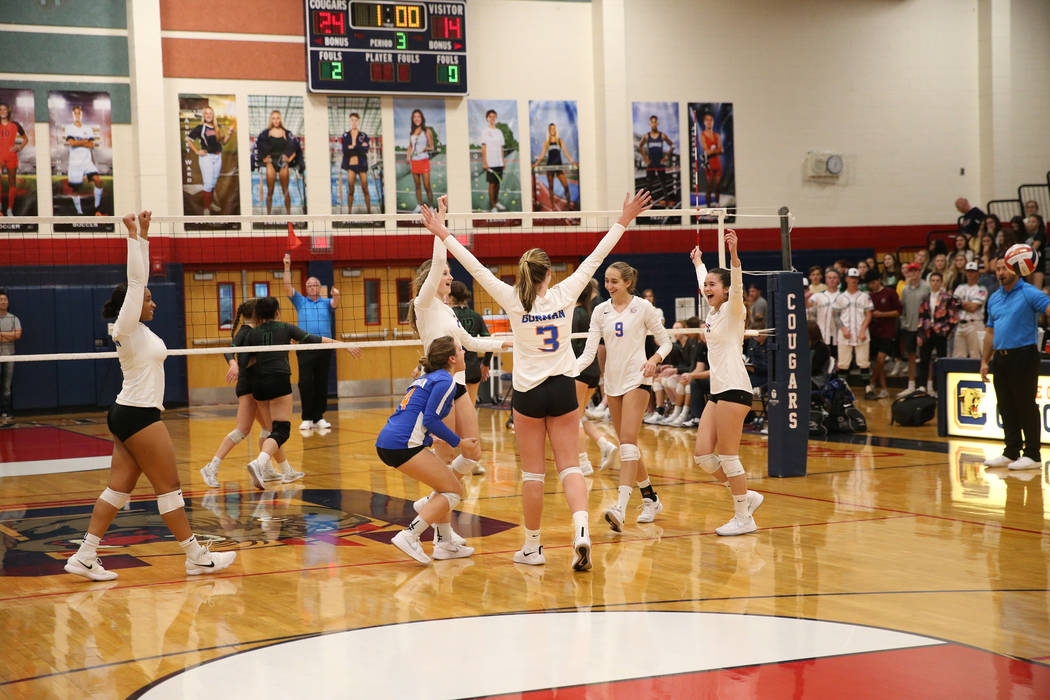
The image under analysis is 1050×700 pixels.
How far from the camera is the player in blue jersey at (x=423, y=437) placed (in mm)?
5875

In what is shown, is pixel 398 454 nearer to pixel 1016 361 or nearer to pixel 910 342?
pixel 1016 361

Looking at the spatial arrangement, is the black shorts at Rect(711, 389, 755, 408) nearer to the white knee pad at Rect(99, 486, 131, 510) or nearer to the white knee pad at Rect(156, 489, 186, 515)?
the white knee pad at Rect(156, 489, 186, 515)

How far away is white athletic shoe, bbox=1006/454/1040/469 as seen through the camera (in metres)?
8.93

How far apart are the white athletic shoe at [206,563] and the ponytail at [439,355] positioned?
5.11 ft

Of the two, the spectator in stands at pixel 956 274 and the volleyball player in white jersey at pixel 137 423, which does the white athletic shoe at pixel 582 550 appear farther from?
the spectator in stands at pixel 956 274

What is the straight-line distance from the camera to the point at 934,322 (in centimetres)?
1443

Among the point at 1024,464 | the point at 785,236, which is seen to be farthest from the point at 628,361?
the point at 1024,464

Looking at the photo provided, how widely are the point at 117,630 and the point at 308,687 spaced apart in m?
1.39

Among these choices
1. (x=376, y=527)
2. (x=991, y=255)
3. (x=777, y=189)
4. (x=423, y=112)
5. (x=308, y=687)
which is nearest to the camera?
(x=308, y=687)

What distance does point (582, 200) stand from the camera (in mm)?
19391

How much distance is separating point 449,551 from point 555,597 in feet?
3.80

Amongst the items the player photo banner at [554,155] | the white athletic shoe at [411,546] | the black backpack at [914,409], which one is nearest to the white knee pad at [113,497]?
the white athletic shoe at [411,546]

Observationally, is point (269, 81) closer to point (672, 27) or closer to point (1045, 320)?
point (672, 27)

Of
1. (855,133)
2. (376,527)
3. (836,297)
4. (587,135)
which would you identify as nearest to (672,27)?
(587,135)
